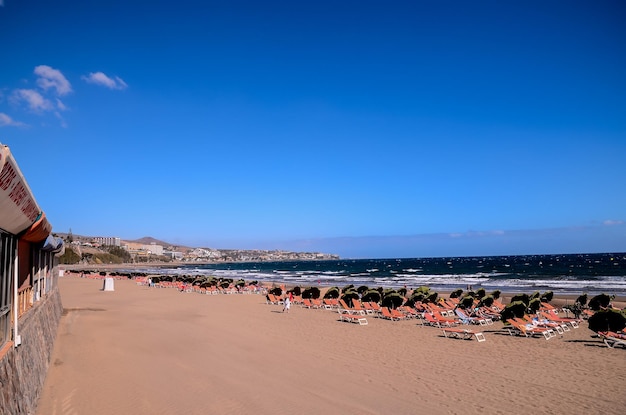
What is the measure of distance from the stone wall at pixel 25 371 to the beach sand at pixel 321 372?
51 cm

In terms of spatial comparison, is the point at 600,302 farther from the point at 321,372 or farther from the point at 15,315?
the point at 15,315

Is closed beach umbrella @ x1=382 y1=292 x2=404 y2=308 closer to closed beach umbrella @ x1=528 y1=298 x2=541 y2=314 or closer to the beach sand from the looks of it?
the beach sand

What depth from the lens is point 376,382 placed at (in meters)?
7.72

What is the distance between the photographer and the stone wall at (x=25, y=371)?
4.19 m

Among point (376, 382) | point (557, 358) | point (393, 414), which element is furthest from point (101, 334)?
point (557, 358)

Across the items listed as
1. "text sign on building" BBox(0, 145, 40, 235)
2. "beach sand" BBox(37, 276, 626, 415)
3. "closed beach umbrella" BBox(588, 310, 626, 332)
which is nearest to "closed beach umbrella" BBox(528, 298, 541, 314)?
"beach sand" BBox(37, 276, 626, 415)

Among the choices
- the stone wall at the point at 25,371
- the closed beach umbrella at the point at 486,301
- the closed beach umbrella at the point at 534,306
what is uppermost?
the stone wall at the point at 25,371

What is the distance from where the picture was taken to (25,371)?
525 centimetres

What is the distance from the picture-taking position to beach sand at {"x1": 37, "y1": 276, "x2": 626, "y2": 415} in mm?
6520

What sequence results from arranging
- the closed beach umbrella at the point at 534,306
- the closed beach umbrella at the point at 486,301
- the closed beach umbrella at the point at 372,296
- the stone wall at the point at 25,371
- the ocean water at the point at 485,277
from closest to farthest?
the stone wall at the point at 25,371 < the closed beach umbrella at the point at 534,306 < the closed beach umbrella at the point at 486,301 < the closed beach umbrella at the point at 372,296 < the ocean water at the point at 485,277

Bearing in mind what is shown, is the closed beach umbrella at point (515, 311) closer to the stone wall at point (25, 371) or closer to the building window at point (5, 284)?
the stone wall at point (25, 371)

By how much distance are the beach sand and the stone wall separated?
507mm

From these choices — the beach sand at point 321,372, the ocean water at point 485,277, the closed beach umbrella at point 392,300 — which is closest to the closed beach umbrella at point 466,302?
the closed beach umbrella at point 392,300

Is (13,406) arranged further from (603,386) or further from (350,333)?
(350,333)
